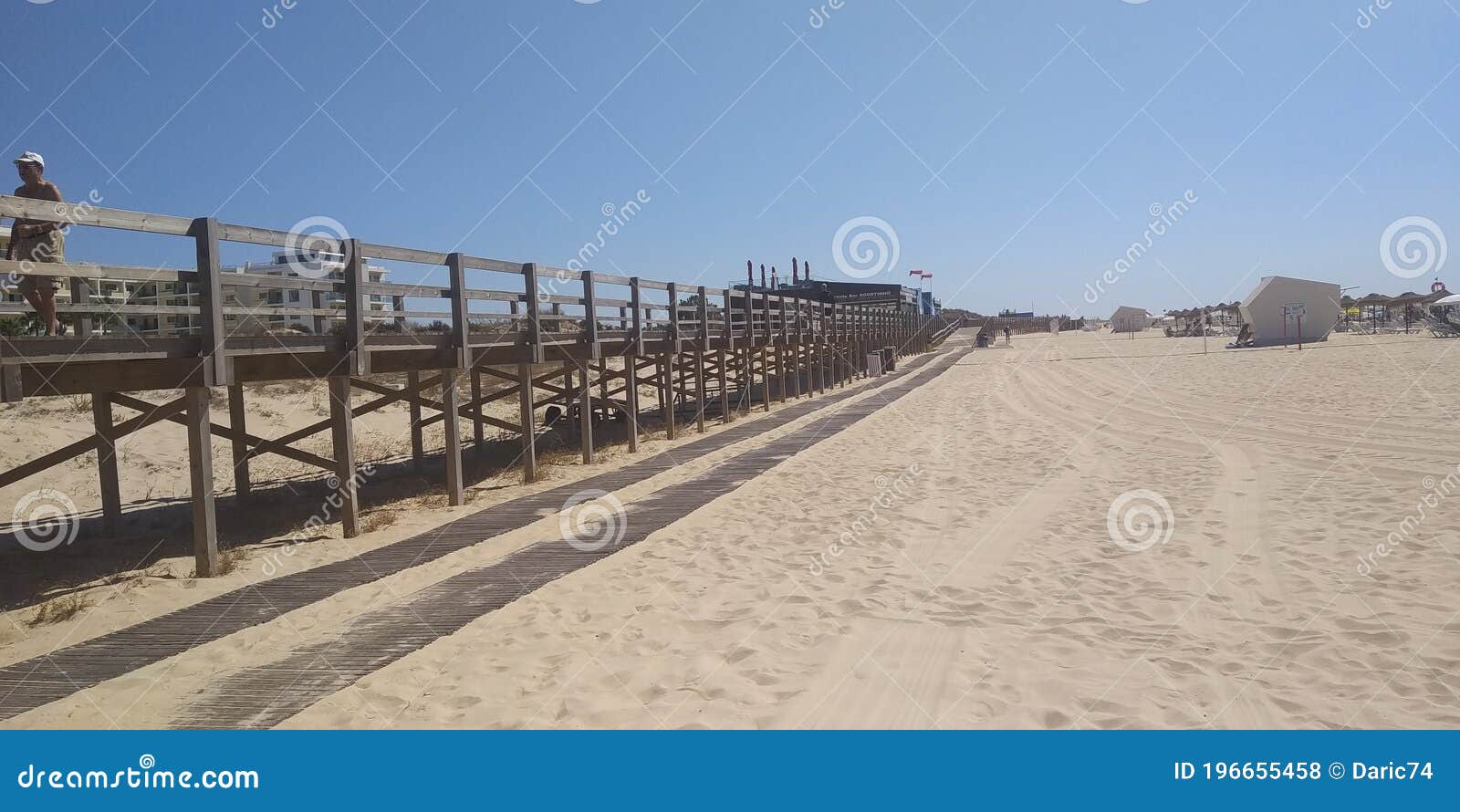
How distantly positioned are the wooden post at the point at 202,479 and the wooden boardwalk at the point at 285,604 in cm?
63

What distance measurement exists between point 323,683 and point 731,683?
2045mm

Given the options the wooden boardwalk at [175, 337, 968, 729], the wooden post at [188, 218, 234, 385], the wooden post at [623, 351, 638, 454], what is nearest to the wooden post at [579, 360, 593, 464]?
the wooden post at [623, 351, 638, 454]

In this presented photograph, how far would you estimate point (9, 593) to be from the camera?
6688 millimetres

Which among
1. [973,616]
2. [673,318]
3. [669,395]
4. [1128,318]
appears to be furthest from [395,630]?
[1128,318]

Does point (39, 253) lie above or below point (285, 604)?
above

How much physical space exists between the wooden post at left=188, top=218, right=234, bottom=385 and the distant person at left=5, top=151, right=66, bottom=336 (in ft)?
2.62

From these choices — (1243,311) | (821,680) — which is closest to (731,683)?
(821,680)

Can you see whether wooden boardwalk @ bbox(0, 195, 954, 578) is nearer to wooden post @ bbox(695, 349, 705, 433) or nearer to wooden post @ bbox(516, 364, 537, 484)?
wooden post @ bbox(516, 364, 537, 484)

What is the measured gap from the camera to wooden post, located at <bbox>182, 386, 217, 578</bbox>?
6543 millimetres

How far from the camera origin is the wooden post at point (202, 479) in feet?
21.5

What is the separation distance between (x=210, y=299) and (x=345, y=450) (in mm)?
2025

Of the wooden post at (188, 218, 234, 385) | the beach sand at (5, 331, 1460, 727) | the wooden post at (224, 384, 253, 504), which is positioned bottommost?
the beach sand at (5, 331, 1460, 727)

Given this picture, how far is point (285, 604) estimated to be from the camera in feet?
19.1

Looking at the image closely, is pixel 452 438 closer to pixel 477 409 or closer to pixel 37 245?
pixel 37 245
